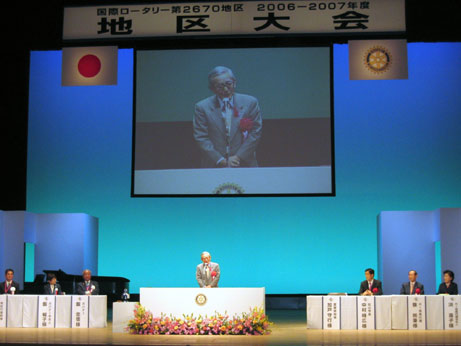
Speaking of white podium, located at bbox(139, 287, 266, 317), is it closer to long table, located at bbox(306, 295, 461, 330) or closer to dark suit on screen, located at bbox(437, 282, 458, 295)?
long table, located at bbox(306, 295, 461, 330)

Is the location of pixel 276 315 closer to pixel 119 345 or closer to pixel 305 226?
pixel 305 226

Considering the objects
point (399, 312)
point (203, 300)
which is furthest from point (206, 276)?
point (399, 312)

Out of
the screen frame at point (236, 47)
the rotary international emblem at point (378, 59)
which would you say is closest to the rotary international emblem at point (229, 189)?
the screen frame at point (236, 47)

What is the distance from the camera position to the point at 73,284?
1212 centimetres

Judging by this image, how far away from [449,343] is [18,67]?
9418 millimetres

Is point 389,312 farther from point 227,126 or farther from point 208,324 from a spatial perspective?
point 227,126

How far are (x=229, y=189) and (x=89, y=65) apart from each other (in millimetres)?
3624

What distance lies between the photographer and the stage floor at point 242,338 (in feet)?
23.5

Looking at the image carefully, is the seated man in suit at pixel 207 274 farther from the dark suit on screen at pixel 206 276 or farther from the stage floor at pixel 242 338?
the stage floor at pixel 242 338

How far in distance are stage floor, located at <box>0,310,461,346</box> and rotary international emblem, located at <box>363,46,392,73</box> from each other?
4089 millimetres

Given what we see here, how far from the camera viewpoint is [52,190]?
47.8 ft

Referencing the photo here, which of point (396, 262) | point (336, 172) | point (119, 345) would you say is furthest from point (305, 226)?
point (119, 345)

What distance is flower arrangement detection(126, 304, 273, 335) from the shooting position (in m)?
8.16

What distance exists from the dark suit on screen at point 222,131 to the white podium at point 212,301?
519 centimetres
